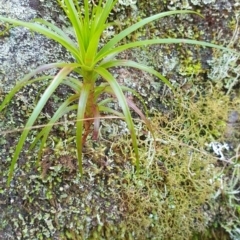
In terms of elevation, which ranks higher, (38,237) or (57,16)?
(57,16)

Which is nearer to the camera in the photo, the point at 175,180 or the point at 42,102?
the point at 42,102

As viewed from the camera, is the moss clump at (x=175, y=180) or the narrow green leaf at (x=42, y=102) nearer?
the narrow green leaf at (x=42, y=102)

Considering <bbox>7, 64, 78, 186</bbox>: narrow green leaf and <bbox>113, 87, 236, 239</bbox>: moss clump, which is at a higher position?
<bbox>7, 64, 78, 186</bbox>: narrow green leaf

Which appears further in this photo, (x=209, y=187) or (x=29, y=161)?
(x=209, y=187)

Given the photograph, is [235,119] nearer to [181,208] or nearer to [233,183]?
[233,183]

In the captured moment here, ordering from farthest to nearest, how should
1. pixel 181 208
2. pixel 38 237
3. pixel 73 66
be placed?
pixel 181 208 < pixel 38 237 < pixel 73 66

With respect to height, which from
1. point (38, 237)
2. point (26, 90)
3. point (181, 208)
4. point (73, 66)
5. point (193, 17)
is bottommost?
point (38, 237)

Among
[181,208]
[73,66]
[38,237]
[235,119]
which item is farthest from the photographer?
[235,119]

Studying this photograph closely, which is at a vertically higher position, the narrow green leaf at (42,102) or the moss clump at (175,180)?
the narrow green leaf at (42,102)

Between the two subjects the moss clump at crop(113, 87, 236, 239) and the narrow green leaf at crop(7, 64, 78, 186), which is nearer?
the narrow green leaf at crop(7, 64, 78, 186)

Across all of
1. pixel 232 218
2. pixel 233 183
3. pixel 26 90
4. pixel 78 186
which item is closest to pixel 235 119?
pixel 233 183

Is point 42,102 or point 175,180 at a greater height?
point 42,102
